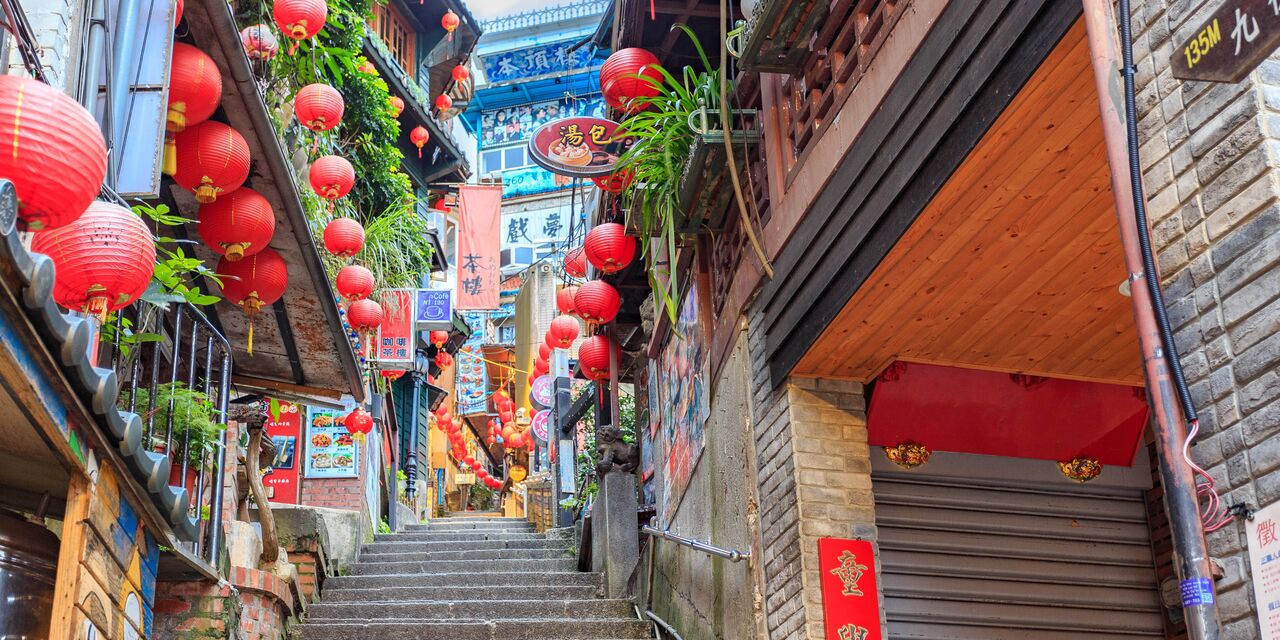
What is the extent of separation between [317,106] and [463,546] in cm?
590

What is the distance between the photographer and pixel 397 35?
24609 mm

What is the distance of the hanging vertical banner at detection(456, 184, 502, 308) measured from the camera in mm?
24328

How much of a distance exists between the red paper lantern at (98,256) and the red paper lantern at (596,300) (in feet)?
23.3

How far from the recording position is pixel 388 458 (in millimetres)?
22062

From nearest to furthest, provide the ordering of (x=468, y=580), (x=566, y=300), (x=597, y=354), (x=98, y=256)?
1. (x=98, y=256)
2. (x=468, y=580)
3. (x=597, y=354)
4. (x=566, y=300)

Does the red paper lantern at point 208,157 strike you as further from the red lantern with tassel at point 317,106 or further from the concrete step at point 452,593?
the concrete step at point 452,593

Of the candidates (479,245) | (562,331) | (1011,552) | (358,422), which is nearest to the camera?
(1011,552)

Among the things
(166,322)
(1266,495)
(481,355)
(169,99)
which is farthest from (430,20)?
(1266,495)

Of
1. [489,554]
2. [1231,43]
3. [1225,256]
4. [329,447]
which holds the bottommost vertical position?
[1225,256]

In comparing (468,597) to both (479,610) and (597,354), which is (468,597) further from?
(597,354)

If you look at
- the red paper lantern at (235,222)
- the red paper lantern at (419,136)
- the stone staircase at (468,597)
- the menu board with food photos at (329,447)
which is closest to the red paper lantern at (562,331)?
the stone staircase at (468,597)

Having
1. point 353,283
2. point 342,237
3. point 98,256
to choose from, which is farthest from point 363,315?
point 98,256

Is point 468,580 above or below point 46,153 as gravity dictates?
below

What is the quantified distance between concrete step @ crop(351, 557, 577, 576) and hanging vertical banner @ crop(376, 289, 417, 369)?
154 inches
